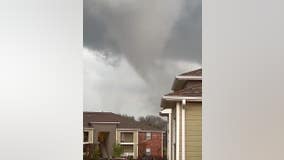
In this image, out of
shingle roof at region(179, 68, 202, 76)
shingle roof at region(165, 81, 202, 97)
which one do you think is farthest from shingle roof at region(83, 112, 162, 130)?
shingle roof at region(179, 68, 202, 76)

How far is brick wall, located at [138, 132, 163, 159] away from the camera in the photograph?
3.18m

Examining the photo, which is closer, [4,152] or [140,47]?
[4,152]

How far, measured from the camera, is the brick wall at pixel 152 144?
10.4ft

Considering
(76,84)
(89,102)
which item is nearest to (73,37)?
(76,84)

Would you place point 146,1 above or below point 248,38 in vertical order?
above

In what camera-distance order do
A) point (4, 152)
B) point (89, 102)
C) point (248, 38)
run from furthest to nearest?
point (89, 102)
point (4, 152)
point (248, 38)

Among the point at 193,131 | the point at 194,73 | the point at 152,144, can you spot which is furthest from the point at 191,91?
the point at 152,144

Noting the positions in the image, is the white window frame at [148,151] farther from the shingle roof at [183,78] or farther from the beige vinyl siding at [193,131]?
the shingle roof at [183,78]

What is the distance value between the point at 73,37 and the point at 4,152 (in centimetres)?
77

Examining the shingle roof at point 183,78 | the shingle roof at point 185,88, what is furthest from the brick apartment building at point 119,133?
the shingle roof at point 183,78

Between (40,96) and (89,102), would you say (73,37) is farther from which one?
(89,102)

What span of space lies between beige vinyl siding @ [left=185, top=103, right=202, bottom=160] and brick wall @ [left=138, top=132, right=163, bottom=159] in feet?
0.75

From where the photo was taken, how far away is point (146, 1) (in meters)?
3.28

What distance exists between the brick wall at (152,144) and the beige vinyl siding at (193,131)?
23cm
